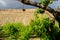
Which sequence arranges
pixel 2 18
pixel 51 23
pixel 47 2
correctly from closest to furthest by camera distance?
1. pixel 47 2
2. pixel 51 23
3. pixel 2 18

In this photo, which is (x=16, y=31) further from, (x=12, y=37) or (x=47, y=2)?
(x=47, y=2)

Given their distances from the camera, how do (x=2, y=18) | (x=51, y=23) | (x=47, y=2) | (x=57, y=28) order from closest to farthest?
(x=47, y=2) < (x=51, y=23) < (x=57, y=28) < (x=2, y=18)

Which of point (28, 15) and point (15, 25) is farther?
point (28, 15)

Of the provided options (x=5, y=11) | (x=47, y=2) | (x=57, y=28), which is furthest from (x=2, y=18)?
(x=47, y=2)

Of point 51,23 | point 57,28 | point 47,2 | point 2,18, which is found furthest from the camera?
point 2,18

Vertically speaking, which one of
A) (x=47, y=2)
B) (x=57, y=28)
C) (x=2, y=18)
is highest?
(x=47, y=2)

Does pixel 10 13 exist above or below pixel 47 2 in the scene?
below

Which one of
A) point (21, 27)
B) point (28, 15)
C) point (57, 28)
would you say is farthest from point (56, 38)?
point (28, 15)

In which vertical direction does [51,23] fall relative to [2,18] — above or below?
above

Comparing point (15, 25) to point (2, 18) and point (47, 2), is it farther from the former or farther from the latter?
point (2, 18)

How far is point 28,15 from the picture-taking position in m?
16.7

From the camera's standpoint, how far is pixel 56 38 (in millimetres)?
8984

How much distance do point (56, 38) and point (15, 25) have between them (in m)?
1.75

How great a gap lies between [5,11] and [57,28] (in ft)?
26.6
